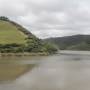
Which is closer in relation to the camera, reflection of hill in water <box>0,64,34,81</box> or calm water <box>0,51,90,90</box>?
calm water <box>0,51,90,90</box>

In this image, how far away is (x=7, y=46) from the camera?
114688 millimetres

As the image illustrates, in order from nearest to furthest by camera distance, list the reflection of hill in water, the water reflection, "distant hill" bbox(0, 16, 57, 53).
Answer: the water reflection < the reflection of hill in water < "distant hill" bbox(0, 16, 57, 53)

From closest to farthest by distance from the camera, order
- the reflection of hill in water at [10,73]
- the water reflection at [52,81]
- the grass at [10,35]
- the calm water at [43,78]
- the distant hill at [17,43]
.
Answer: the water reflection at [52,81], the calm water at [43,78], the reflection of hill in water at [10,73], the distant hill at [17,43], the grass at [10,35]

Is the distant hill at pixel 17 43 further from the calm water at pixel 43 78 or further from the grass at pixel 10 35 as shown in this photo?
the calm water at pixel 43 78

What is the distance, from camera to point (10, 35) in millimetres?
137375

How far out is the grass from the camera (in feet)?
412

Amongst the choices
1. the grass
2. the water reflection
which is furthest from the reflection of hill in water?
the grass

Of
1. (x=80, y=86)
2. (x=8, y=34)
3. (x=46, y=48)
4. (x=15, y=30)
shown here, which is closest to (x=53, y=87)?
(x=80, y=86)

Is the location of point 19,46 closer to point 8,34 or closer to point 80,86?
point 8,34

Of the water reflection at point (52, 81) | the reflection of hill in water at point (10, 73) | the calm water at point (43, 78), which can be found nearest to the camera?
the water reflection at point (52, 81)

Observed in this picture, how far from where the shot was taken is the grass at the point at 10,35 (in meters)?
125

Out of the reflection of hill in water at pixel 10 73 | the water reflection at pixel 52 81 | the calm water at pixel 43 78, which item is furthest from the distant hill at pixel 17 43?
the water reflection at pixel 52 81

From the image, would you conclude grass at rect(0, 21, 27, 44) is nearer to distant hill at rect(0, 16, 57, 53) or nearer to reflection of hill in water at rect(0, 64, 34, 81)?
distant hill at rect(0, 16, 57, 53)

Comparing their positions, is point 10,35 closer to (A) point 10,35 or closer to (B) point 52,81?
(A) point 10,35
